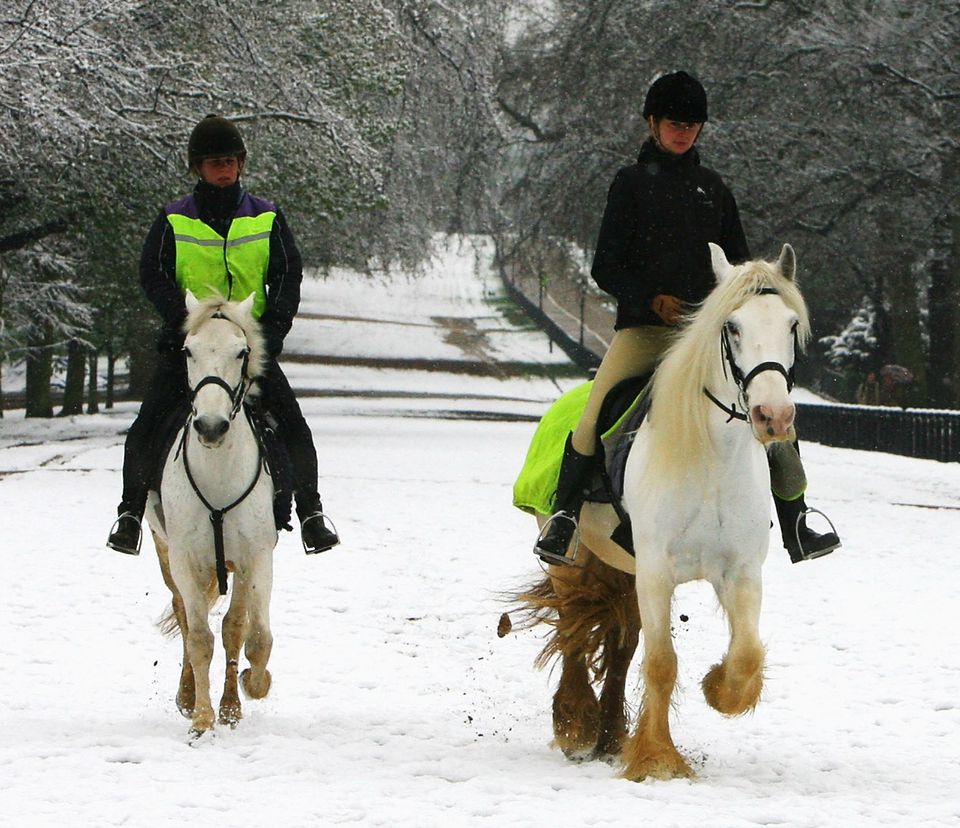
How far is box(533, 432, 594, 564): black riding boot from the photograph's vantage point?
23.6 ft

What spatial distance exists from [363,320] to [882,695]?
67.3 m

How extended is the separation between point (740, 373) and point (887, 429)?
23453 millimetres

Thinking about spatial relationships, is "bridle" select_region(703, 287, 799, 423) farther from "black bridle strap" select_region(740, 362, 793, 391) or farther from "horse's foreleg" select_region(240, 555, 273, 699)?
"horse's foreleg" select_region(240, 555, 273, 699)

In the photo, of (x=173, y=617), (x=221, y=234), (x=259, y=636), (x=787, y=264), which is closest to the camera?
(x=787, y=264)

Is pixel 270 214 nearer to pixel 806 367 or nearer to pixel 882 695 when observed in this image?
pixel 882 695

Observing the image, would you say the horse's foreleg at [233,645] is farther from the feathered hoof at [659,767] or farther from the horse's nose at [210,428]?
the feathered hoof at [659,767]

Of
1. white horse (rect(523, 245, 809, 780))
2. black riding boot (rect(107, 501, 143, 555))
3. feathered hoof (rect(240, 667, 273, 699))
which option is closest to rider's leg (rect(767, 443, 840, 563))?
white horse (rect(523, 245, 809, 780))

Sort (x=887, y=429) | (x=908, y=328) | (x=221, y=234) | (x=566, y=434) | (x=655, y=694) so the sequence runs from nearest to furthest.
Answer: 1. (x=655, y=694)
2. (x=221, y=234)
3. (x=566, y=434)
4. (x=887, y=429)
5. (x=908, y=328)

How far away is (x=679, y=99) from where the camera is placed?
711 cm

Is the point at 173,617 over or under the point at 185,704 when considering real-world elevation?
over

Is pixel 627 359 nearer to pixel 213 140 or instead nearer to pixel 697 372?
pixel 697 372

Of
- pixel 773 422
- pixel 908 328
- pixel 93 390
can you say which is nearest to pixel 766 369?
pixel 773 422

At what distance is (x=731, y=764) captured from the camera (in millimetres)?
6926

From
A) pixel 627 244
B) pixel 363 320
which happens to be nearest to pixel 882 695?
pixel 627 244
